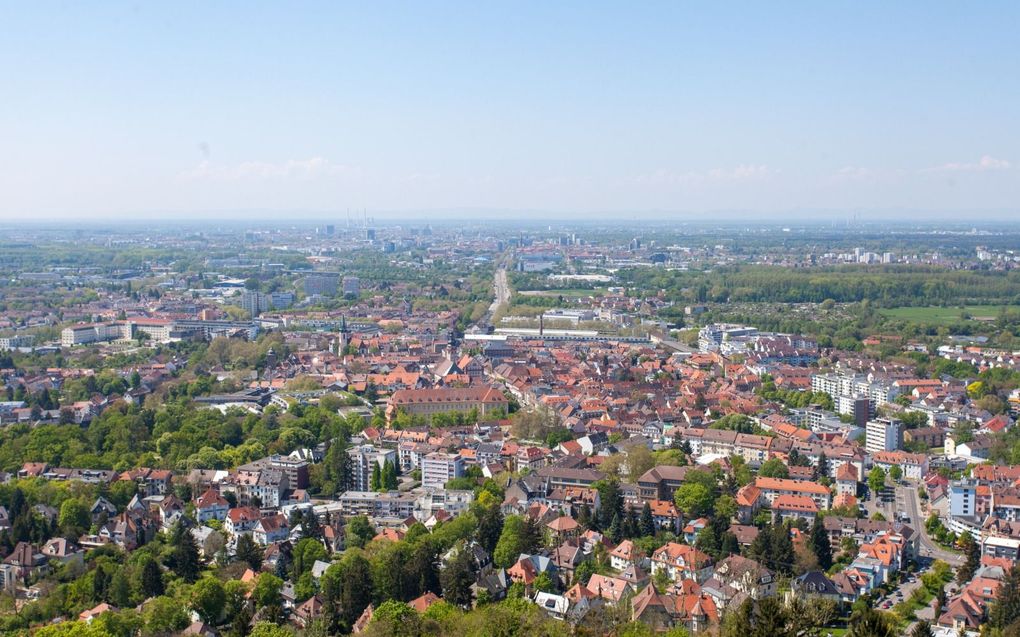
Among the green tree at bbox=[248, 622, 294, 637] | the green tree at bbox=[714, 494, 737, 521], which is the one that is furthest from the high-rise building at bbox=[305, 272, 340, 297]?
the green tree at bbox=[248, 622, 294, 637]

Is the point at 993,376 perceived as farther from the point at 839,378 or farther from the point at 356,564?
the point at 356,564

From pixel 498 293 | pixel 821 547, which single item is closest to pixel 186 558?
pixel 821 547

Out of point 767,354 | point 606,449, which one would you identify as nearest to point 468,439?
point 606,449

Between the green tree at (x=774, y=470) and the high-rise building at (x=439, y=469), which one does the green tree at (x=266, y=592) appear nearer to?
the high-rise building at (x=439, y=469)

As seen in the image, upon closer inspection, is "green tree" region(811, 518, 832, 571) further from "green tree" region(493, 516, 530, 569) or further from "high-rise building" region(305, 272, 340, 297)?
"high-rise building" region(305, 272, 340, 297)

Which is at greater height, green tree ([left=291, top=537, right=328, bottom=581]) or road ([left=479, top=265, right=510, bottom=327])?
green tree ([left=291, top=537, right=328, bottom=581])

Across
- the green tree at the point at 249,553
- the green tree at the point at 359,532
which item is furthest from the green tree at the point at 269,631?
the green tree at the point at 359,532

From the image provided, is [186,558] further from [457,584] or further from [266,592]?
[457,584]
